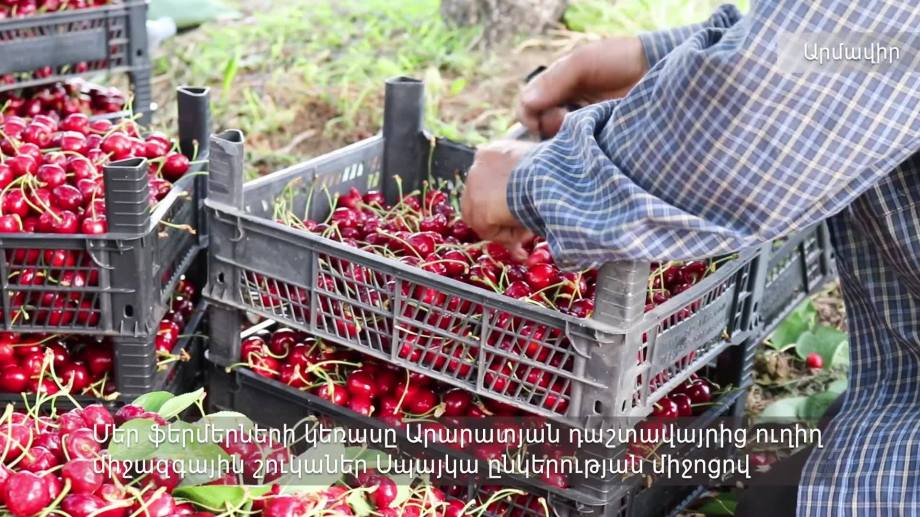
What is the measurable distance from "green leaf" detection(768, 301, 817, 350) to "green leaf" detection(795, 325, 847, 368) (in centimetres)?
3

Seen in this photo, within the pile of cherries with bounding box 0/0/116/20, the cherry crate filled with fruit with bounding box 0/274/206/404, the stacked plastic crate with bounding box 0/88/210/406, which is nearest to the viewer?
the stacked plastic crate with bounding box 0/88/210/406

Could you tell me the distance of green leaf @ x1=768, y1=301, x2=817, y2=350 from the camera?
3.21 m

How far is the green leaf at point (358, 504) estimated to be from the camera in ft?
5.07

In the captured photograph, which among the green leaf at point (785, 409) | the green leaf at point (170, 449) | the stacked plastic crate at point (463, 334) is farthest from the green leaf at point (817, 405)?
the green leaf at point (170, 449)

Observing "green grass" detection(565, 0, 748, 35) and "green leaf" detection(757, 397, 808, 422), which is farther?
"green grass" detection(565, 0, 748, 35)

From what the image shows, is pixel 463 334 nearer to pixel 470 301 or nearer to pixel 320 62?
pixel 470 301

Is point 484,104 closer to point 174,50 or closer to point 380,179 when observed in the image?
point 174,50

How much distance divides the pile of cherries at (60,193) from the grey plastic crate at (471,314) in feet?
0.74

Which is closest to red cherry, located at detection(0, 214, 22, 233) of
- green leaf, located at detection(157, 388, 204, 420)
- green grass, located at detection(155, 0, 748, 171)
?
green leaf, located at detection(157, 388, 204, 420)

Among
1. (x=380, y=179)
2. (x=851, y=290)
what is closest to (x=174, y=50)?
(x=380, y=179)

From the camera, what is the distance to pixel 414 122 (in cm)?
268

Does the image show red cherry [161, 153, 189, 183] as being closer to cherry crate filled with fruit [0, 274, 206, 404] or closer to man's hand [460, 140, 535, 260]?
cherry crate filled with fruit [0, 274, 206, 404]

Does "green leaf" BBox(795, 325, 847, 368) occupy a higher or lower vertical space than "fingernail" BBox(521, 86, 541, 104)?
lower

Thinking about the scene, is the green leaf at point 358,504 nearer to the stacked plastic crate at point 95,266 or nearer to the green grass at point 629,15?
the stacked plastic crate at point 95,266
